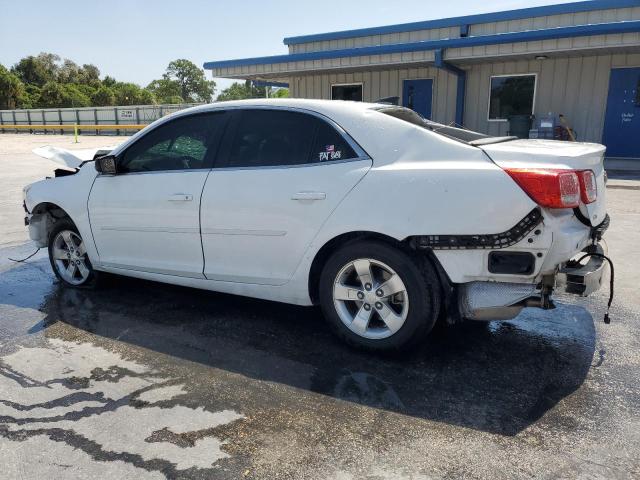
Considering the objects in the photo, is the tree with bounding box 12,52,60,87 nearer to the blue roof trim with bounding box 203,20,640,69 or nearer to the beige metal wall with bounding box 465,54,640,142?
the blue roof trim with bounding box 203,20,640,69

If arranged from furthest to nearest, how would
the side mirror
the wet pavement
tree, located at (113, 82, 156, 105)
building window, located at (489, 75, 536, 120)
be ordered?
1. tree, located at (113, 82, 156, 105)
2. building window, located at (489, 75, 536, 120)
3. the side mirror
4. the wet pavement

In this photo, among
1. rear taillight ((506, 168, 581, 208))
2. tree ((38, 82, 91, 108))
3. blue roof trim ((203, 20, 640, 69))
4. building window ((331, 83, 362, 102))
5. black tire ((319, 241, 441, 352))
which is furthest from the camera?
tree ((38, 82, 91, 108))

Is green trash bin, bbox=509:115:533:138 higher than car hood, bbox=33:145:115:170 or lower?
higher

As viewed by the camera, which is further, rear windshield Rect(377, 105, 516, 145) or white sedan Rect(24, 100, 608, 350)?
rear windshield Rect(377, 105, 516, 145)

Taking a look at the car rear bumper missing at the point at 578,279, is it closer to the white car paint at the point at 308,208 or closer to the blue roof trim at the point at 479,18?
the white car paint at the point at 308,208

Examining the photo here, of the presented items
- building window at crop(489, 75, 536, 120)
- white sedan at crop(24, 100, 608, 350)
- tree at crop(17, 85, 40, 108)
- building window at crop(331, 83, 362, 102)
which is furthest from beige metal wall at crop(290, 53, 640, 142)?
tree at crop(17, 85, 40, 108)

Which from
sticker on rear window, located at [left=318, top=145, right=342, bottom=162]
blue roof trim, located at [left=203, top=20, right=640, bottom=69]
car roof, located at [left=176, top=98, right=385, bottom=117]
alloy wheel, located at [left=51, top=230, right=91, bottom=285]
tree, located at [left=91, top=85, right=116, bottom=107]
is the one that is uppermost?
tree, located at [left=91, top=85, right=116, bottom=107]

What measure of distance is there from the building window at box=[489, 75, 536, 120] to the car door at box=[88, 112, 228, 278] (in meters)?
12.8

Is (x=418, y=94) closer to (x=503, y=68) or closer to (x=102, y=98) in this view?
(x=503, y=68)

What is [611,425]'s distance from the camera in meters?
2.79

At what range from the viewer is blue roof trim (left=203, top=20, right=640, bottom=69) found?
1180 centimetres

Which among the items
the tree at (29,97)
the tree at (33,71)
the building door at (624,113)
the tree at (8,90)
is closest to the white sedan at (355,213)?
the building door at (624,113)

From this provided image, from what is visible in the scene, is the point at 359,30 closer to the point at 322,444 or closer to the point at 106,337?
the point at 106,337

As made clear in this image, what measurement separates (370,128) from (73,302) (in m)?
3.10
